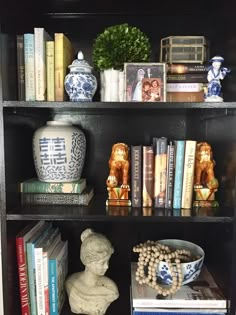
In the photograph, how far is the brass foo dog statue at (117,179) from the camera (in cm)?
98

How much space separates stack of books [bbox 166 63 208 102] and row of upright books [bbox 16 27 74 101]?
327mm

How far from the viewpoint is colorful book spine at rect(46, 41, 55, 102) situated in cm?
91

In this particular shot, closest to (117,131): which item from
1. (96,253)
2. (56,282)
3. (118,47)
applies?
(118,47)

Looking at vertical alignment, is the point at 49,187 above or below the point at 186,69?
below

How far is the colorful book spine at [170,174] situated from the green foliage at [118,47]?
0.96ft

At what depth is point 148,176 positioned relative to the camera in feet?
3.13

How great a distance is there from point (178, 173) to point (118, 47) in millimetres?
416

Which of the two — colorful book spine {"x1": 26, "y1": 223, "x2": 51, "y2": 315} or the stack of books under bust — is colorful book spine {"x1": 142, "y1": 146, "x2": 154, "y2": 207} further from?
colorful book spine {"x1": 26, "y1": 223, "x2": 51, "y2": 315}

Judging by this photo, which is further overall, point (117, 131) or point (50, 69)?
point (117, 131)

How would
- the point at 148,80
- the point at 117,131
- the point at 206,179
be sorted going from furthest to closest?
the point at 117,131
the point at 206,179
the point at 148,80

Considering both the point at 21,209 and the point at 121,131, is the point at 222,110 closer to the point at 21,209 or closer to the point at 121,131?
the point at 121,131

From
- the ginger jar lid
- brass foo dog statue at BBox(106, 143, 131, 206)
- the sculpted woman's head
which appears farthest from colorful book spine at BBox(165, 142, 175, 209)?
the ginger jar lid

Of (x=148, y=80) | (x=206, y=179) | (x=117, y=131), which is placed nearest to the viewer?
(x=148, y=80)

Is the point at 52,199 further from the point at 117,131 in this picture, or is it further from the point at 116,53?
the point at 116,53
